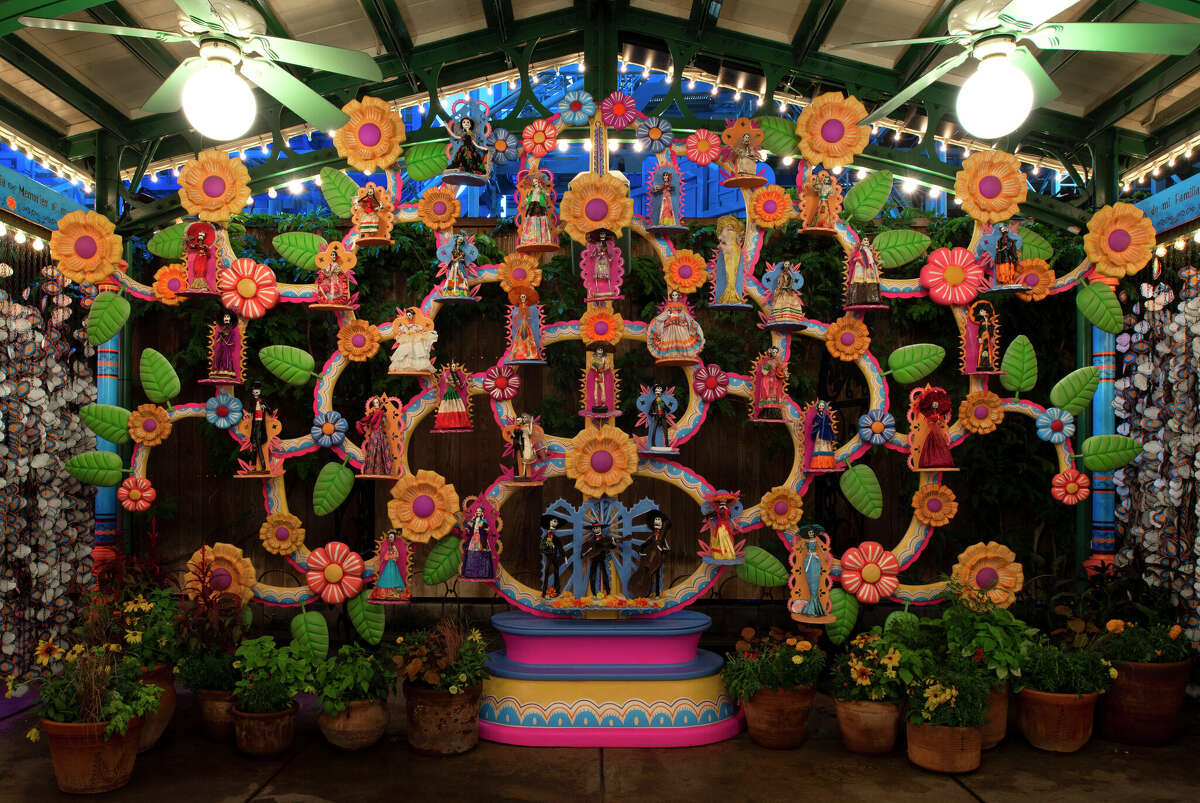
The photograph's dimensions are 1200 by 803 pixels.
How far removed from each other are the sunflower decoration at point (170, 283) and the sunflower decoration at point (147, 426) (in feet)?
2.32

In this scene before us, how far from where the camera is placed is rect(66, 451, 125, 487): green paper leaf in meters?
5.79

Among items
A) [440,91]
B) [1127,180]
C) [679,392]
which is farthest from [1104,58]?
[440,91]

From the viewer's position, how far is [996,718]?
200 inches

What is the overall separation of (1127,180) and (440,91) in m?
5.30

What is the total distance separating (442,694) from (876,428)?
120 inches

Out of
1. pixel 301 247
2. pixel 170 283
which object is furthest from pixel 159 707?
pixel 301 247

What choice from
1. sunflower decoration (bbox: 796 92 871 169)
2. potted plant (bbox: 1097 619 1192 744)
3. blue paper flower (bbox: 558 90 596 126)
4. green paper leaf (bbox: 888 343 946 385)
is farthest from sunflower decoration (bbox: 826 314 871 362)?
potted plant (bbox: 1097 619 1192 744)

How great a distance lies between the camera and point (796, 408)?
19.1 feet

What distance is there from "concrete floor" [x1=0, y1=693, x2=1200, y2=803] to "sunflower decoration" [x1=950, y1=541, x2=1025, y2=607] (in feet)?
2.98

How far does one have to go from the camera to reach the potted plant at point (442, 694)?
492 cm

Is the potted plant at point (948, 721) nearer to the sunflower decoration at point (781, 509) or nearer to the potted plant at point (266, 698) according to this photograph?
the sunflower decoration at point (781, 509)

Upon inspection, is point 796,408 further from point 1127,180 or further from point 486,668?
point 1127,180

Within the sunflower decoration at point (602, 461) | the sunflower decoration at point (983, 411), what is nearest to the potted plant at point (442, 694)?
the sunflower decoration at point (602, 461)

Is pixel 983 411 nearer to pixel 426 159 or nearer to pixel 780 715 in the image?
pixel 780 715
